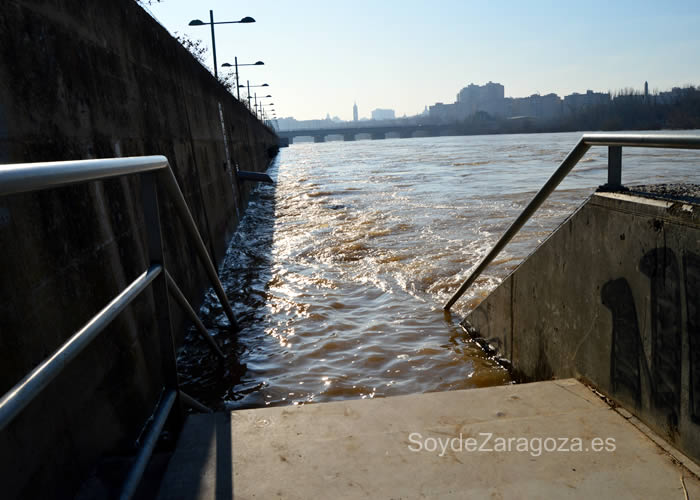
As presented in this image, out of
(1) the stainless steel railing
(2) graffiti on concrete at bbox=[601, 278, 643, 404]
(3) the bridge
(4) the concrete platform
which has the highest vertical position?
(3) the bridge

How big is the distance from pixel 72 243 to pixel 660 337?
8.84 ft

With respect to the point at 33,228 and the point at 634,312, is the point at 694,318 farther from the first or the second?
the point at 33,228

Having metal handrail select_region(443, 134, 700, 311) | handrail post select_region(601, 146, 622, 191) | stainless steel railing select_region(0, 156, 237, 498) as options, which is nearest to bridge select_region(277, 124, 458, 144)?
metal handrail select_region(443, 134, 700, 311)

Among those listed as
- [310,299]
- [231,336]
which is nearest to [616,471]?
[231,336]

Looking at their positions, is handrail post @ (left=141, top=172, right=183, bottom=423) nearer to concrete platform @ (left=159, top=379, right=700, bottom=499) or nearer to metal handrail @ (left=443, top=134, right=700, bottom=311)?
concrete platform @ (left=159, top=379, right=700, bottom=499)

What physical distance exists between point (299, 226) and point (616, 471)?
414 inches

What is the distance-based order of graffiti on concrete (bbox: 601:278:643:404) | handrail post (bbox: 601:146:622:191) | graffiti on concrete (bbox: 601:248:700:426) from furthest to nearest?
handrail post (bbox: 601:146:622:191)
graffiti on concrete (bbox: 601:278:643:404)
graffiti on concrete (bbox: 601:248:700:426)

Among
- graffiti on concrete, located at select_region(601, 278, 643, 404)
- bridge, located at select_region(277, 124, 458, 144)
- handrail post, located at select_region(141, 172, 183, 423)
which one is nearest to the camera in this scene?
handrail post, located at select_region(141, 172, 183, 423)

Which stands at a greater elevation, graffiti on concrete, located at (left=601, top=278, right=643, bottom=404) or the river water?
graffiti on concrete, located at (left=601, top=278, right=643, bottom=404)

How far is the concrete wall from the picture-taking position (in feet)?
6.89

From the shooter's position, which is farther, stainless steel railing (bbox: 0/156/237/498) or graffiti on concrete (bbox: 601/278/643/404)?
graffiti on concrete (bbox: 601/278/643/404)

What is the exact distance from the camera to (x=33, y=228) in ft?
7.88

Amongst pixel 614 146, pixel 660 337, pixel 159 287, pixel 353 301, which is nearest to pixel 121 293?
pixel 159 287

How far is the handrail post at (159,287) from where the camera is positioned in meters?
2.37
